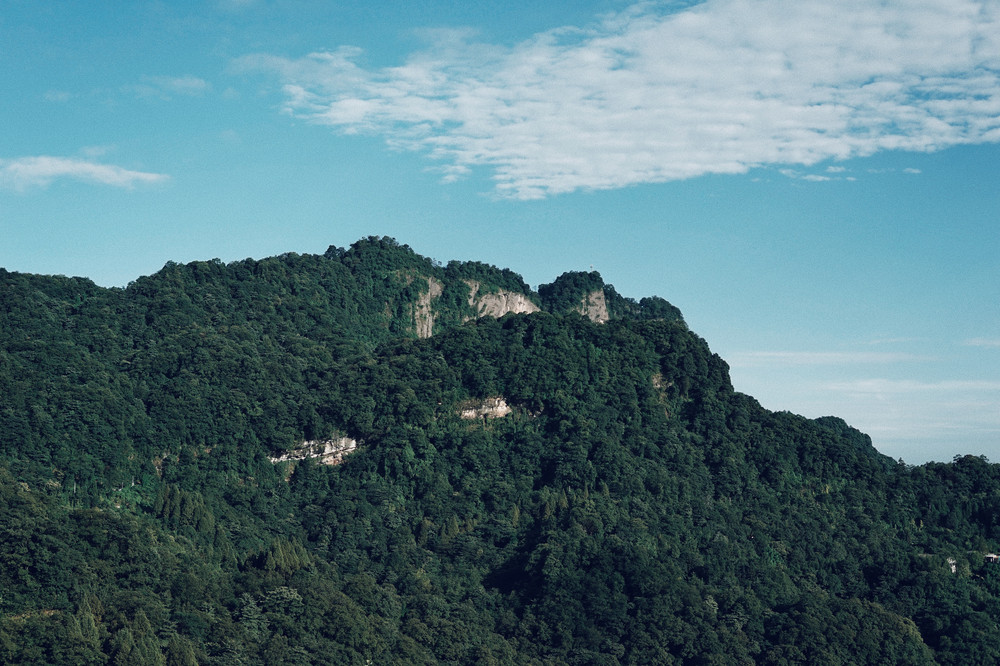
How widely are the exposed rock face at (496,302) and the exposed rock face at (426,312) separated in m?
3.99

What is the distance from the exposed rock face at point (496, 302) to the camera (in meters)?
161

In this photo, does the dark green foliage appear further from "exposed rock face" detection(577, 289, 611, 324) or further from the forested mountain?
the forested mountain

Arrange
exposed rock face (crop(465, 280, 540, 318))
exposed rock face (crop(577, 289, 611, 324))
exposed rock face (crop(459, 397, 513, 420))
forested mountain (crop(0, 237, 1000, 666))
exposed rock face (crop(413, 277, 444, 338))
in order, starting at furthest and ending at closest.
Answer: exposed rock face (crop(577, 289, 611, 324))
exposed rock face (crop(465, 280, 540, 318))
exposed rock face (crop(413, 277, 444, 338))
exposed rock face (crop(459, 397, 513, 420))
forested mountain (crop(0, 237, 1000, 666))

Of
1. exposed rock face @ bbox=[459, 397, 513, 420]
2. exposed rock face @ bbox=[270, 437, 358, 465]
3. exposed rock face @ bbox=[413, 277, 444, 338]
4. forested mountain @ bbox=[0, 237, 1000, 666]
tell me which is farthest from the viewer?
exposed rock face @ bbox=[413, 277, 444, 338]

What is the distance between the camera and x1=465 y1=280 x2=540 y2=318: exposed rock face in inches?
6334

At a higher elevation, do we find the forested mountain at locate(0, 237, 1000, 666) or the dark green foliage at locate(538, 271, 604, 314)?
the dark green foliage at locate(538, 271, 604, 314)

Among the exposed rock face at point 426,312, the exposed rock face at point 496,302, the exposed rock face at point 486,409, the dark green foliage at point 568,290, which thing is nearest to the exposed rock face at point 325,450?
the exposed rock face at point 486,409

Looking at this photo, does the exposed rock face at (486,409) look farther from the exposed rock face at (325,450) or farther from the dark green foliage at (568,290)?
the dark green foliage at (568,290)

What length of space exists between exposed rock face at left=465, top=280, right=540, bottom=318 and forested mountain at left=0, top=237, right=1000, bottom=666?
20.3 m

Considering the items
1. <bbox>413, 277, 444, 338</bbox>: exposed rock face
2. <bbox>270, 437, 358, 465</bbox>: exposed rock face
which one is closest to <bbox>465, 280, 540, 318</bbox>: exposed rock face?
<bbox>413, 277, 444, 338</bbox>: exposed rock face

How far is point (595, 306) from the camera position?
170250 mm

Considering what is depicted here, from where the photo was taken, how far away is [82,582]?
83.5 metres

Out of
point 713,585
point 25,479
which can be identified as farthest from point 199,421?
point 713,585

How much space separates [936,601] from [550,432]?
37.3m
